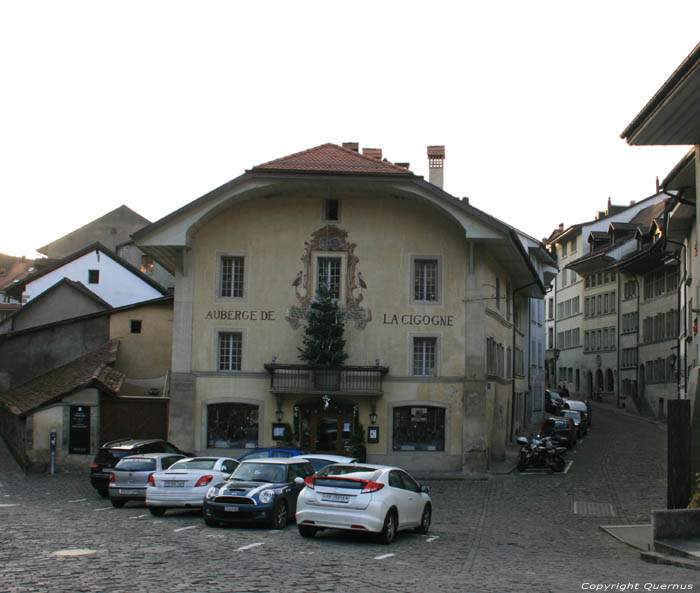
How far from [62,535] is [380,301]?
62.1 feet

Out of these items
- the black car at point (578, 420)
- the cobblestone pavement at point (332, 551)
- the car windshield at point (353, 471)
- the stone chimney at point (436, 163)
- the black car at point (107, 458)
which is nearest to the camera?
the cobblestone pavement at point (332, 551)

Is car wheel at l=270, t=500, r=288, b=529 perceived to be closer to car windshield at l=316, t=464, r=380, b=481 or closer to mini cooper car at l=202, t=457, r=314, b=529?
mini cooper car at l=202, t=457, r=314, b=529

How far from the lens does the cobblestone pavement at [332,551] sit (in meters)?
12.1

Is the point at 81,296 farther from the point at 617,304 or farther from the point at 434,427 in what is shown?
the point at 617,304

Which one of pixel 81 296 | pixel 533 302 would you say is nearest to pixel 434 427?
pixel 81 296

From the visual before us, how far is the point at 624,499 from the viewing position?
2555 centimetres

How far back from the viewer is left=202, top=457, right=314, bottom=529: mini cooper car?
18.1 m

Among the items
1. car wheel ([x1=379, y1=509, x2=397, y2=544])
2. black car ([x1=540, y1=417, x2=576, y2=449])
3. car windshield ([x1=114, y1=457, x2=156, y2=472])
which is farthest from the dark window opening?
car wheel ([x1=379, y1=509, x2=397, y2=544])

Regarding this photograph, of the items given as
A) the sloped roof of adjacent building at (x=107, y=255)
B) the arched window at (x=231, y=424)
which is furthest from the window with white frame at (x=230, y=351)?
the sloped roof of adjacent building at (x=107, y=255)

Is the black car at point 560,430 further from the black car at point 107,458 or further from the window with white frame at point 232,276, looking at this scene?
the black car at point 107,458

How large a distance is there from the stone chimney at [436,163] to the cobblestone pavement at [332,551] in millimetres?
19392

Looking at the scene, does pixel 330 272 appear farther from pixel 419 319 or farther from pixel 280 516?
pixel 280 516

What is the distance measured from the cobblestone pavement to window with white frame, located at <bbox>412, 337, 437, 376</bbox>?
22.8ft

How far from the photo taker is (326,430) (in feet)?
110
